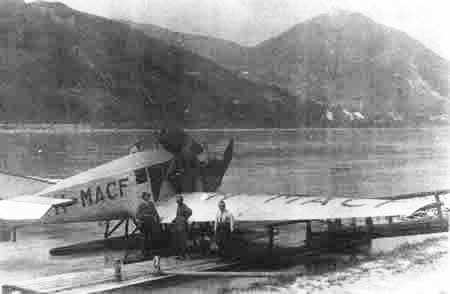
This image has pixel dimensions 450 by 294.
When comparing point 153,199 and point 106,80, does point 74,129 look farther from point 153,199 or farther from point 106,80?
point 153,199

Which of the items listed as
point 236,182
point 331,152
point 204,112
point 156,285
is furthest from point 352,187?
point 204,112

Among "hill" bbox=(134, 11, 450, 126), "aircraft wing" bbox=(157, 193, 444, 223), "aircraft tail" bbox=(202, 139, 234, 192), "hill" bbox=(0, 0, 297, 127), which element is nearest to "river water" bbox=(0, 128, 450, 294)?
Answer: "aircraft wing" bbox=(157, 193, 444, 223)

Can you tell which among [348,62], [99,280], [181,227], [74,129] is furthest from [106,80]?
[99,280]

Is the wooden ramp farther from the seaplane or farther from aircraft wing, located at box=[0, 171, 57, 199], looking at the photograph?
aircraft wing, located at box=[0, 171, 57, 199]

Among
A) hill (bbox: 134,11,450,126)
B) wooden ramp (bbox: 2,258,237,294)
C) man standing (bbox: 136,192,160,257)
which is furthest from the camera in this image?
hill (bbox: 134,11,450,126)

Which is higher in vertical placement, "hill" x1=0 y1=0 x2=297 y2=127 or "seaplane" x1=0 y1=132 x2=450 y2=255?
"hill" x1=0 y1=0 x2=297 y2=127
